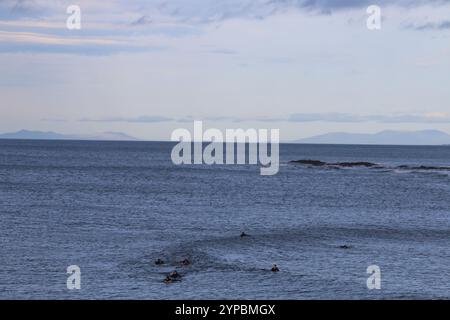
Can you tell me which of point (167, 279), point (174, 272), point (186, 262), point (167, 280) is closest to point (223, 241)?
point (186, 262)

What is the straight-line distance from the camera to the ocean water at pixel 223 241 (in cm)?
3844

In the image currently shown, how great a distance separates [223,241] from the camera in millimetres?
55375

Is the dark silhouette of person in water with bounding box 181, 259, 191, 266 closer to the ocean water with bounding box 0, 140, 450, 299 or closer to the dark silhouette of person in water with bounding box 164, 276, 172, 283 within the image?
the ocean water with bounding box 0, 140, 450, 299

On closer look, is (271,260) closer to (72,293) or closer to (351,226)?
(72,293)

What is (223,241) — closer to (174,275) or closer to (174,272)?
(174,272)

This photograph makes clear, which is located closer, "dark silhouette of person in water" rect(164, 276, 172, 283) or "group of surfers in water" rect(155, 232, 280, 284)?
"dark silhouette of person in water" rect(164, 276, 172, 283)

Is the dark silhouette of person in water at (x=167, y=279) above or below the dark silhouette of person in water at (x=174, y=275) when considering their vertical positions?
below

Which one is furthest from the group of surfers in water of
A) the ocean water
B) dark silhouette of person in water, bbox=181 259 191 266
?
the ocean water

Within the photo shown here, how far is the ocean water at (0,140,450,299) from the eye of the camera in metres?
38.4

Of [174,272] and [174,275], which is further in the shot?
[174,272]

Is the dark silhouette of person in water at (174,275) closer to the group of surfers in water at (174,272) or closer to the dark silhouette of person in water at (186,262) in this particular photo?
the group of surfers in water at (174,272)

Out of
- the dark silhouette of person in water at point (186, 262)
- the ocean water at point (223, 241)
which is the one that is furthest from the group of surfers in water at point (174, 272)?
the ocean water at point (223, 241)

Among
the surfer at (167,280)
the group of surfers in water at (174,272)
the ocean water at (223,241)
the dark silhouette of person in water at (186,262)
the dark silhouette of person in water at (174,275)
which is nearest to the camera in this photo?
the ocean water at (223,241)

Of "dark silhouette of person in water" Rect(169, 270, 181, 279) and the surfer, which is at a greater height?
"dark silhouette of person in water" Rect(169, 270, 181, 279)
